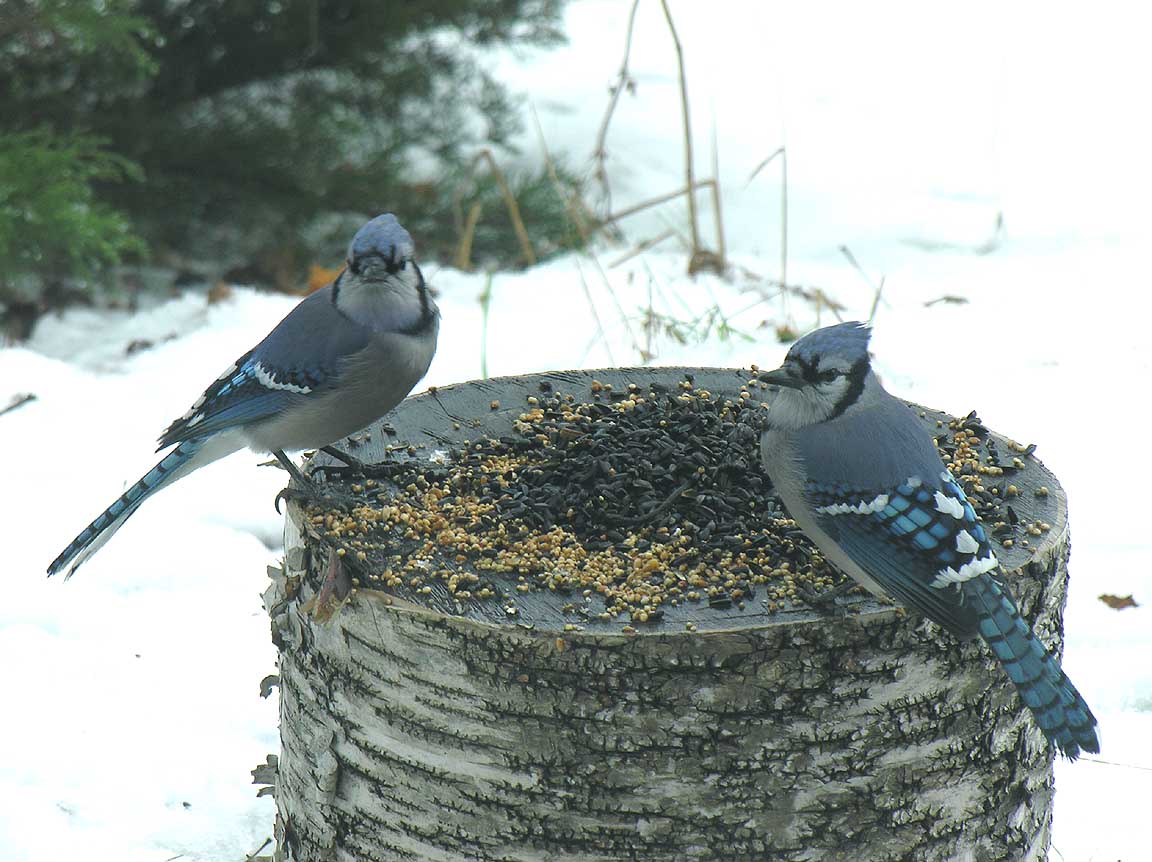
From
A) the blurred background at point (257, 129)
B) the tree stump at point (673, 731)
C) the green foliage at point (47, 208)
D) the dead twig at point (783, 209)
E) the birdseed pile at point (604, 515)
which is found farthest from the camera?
the blurred background at point (257, 129)

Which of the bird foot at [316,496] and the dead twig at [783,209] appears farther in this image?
the dead twig at [783,209]

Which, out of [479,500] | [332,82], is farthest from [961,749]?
[332,82]

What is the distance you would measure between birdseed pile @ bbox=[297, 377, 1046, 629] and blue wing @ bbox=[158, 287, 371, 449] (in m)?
0.28

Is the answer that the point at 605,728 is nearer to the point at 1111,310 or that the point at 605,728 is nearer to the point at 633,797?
the point at 633,797

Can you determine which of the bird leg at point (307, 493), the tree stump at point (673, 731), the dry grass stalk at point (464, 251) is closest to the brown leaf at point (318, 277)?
the dry grass stalk at point (464, 251)

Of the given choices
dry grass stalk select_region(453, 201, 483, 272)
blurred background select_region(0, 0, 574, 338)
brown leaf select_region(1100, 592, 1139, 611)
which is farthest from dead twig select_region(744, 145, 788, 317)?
brown leaf select_region(1100, 592, 1139, 611)

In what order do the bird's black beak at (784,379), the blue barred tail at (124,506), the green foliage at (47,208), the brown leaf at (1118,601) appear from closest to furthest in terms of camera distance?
the bird's black beak at (784,379) → the blue barred tail at (124,506) → the brown leaf at (1118,601) → the green foliage at (47,208)

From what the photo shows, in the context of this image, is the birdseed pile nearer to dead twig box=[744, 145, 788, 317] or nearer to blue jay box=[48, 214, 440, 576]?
blue jay box=[48, 214, 440, 576]

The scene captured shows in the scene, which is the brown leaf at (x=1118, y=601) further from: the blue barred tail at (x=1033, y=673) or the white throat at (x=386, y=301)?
the white throat at (x=386, y=301)

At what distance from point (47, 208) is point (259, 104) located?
156 centimetres

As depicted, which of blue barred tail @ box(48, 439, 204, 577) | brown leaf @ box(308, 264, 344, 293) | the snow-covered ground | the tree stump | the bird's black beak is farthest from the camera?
brown leaf @ box(308, 264, 344, 293)

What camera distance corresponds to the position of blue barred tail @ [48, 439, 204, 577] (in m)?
3.02

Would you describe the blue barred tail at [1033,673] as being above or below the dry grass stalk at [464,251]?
above

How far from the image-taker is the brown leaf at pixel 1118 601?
411 centimetres
